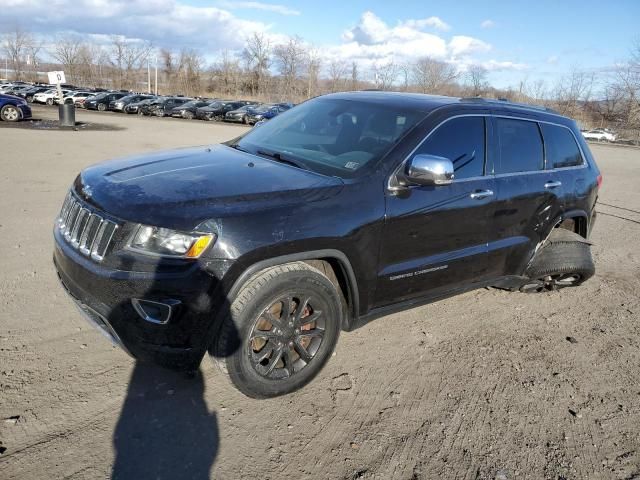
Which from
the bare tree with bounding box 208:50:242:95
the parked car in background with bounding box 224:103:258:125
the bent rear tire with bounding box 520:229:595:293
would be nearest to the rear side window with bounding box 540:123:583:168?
the bent rear tire with bounding box 520:229:595:293

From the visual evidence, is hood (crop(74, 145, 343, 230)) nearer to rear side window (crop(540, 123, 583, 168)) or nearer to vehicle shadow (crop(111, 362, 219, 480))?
vehicle shadow (crop(111, 362, 219, 480))

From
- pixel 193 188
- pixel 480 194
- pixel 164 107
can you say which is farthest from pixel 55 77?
pixel 480 194

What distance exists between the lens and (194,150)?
150 inches

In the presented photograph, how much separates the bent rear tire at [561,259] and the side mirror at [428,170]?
1854 mm

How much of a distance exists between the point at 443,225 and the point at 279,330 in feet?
4.58

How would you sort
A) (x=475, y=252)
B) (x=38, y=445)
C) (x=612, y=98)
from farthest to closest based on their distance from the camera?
(x=612, y=98) < (x=475, y=252) < (x=38, y=445)

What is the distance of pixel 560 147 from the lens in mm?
4531

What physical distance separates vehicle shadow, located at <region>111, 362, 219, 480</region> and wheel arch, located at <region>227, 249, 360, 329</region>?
682mm

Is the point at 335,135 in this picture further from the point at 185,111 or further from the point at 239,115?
the point at 185,111

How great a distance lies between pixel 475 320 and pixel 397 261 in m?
1.53

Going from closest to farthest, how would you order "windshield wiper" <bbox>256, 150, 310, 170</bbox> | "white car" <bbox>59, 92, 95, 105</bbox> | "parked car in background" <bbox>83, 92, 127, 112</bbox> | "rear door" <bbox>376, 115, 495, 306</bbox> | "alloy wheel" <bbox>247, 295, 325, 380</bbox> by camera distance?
"alloy wheel" <bbox>247, 295, 325, 380</bbox> → "rear door" <bbox>376, 115, 495, 306</bbox> → "windshield wiper" <bbox>256, 150, 310, 170</bbox> → "parked car in background" <bbox>83, 92, 127, 112</bbox> → "white car" <bbox>59, 92, 95, 105</bbox>

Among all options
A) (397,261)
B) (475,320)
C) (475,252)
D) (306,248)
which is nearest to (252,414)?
(306,248)

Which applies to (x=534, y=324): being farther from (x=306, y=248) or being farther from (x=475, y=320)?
(x=306, y=248)

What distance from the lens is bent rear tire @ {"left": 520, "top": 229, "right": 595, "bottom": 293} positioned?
14.4ft
